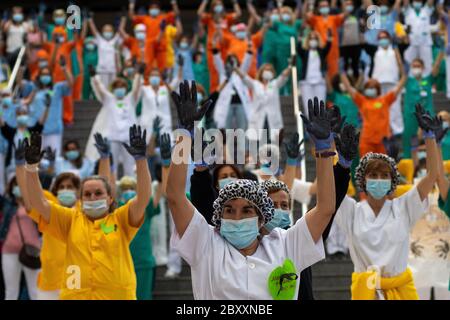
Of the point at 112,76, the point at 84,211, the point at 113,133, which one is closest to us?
the point at 84,211

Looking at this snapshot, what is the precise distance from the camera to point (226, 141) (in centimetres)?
1094

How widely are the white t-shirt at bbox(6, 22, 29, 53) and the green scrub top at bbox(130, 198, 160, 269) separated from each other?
772 centimetres

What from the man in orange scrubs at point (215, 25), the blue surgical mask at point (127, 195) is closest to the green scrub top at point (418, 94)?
the man in orange scrubs at point (215, 25)

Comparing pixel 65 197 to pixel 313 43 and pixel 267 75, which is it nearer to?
pixel 267 75

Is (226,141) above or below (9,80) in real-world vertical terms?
below

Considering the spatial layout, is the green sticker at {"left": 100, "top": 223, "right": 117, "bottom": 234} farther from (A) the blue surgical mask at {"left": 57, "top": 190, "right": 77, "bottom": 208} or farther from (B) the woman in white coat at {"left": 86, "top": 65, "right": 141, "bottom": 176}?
(B) the woman in white coat at {"left": 86, "top": 65, "right": 141, "bottom": 176}

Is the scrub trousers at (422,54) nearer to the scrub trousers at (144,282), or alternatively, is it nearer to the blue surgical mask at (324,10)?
the blue surgical mask at (324,10)

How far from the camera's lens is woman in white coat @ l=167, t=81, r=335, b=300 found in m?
4.62

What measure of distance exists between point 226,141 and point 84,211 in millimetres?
4060

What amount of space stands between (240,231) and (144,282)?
532 cm

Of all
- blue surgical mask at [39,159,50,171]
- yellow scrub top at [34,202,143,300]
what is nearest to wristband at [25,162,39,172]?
yellow scrub top at [34,202,143,300]

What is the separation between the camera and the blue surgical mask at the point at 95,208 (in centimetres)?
697
